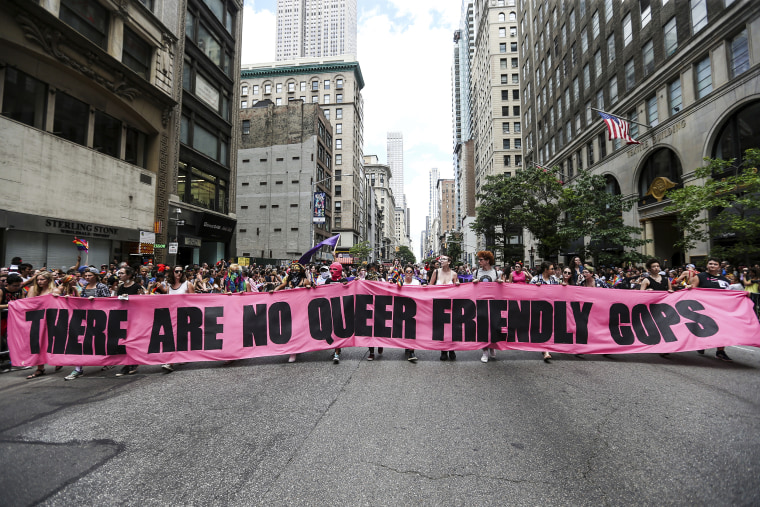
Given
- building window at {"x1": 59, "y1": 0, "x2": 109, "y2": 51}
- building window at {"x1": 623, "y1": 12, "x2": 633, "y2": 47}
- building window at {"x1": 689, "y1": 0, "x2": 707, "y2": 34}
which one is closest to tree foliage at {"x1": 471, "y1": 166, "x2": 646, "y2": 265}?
building window at {"x1": 689, "y1": 0, "x2": 707, "y2": 34}

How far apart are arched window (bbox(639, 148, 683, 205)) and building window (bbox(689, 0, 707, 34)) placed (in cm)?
687

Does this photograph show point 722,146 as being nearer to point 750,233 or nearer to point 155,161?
point 750,233

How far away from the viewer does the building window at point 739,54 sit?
17750mm

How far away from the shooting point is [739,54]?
59.8ft

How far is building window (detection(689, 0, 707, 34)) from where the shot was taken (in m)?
20.3

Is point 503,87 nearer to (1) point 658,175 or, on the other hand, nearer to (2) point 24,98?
(1) point 658,175

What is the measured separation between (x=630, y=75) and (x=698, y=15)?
683cm

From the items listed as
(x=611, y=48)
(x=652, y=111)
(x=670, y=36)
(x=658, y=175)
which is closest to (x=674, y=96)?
(x=652, y=111)

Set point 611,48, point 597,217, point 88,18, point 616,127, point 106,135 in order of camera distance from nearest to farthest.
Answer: point 88,18, point 106,135, point 616,127, point 597,217, point 611,48

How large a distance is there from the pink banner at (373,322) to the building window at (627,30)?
2921 centimetres

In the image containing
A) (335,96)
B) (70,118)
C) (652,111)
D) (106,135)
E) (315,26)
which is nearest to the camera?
(70,118)

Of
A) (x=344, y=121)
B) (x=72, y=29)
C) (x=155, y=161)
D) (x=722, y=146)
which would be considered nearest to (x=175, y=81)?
(x=155, y=161)

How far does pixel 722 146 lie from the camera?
1933cm

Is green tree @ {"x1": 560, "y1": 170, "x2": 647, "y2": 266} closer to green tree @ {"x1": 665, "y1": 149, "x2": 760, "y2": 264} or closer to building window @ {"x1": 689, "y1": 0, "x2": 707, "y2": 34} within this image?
green tree @ {"x1": 665, "y1": 149, "x2": 760, "y2": 264}
